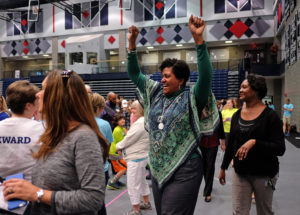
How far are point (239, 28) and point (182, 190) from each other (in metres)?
20.7

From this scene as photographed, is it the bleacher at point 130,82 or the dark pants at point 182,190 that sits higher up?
the bleacher at point 130,82

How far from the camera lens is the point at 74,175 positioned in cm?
124

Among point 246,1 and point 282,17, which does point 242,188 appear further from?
point 246,1

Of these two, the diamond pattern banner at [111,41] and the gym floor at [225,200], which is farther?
the diamond pattern banner at [111,41]

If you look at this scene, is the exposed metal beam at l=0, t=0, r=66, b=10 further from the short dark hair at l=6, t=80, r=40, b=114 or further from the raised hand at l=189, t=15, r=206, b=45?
the raised hand at l=189, t=15, r=206, b=45

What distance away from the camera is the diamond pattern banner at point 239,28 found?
2027 centimetres

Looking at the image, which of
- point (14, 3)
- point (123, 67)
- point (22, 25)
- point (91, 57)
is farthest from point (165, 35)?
point (22, 25)

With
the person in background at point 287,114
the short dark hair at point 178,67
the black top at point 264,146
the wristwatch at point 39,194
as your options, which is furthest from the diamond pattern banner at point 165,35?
the wristwatch at point 39,194

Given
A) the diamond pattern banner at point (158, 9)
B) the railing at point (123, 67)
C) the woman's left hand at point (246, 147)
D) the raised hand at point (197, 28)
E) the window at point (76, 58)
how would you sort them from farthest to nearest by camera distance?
the window at point (76, 58) < the diamond pattern banner at point (158, 9) < the railing at point (123, 67) < the woman's left hand at point (246, 147) < the raised hand at point (197, 28)

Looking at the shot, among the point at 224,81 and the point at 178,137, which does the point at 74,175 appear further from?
the point at 224,81

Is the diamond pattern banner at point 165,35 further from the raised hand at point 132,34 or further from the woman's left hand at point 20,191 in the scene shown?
the woman's left hand at point 20,191

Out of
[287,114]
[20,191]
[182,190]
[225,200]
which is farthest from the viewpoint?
[287,114]

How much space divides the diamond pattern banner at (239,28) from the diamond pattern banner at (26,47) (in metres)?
15.0

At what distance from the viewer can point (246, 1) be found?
20.2 metres
